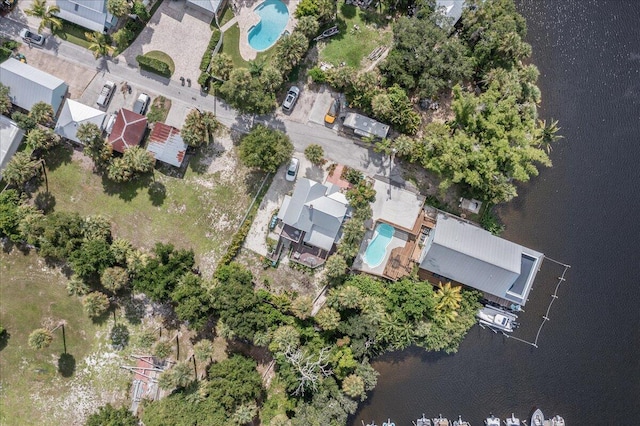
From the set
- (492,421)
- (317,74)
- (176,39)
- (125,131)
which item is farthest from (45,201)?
(492,421)

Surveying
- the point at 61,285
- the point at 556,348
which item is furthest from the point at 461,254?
the point at 61,285

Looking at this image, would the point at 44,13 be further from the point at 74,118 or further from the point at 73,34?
the point at 74,118

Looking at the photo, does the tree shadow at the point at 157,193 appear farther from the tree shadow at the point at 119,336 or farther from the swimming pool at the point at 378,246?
the swimming pool at the point at 378,246

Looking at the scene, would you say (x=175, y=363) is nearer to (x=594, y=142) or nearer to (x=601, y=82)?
(x=594, y=142)

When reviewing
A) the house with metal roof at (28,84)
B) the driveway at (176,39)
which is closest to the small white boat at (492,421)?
the driveway at (176,39)

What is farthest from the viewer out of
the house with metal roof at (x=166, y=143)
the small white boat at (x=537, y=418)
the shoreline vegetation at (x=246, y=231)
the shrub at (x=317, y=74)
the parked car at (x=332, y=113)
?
the small white boat at (x=537, y=418)

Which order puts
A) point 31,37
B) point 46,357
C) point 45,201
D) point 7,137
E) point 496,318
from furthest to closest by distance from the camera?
1. point 496,318
2. point 46,357
3. point 45,201
4. point 31,37
5. point 7,137
